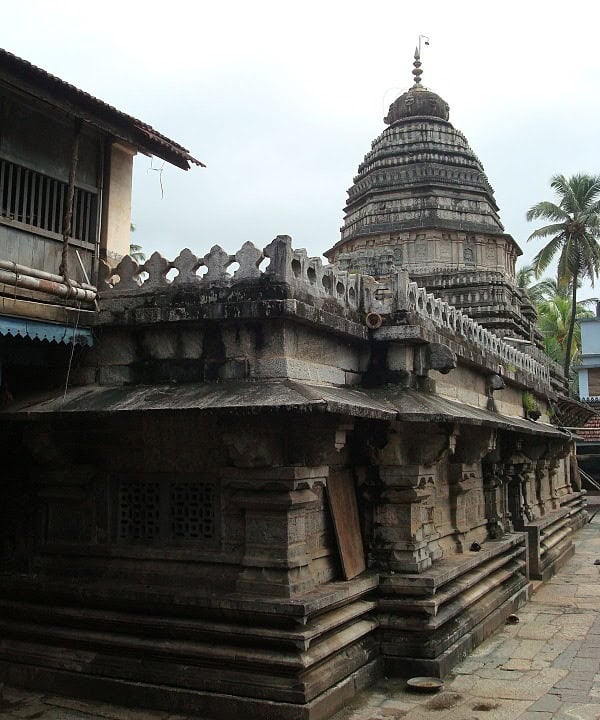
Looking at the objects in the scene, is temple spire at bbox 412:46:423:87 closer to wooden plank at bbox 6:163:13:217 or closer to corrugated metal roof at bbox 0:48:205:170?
corrugated metal roof at bbox 0:48:205:170

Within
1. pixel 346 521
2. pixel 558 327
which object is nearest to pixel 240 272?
pixel 346 521

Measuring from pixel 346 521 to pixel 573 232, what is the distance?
1307 inches

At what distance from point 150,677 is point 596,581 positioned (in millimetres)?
10537

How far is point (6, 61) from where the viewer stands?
24.2 ft

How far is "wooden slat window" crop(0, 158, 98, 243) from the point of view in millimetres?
8094

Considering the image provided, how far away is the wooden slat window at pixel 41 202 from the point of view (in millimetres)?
8094

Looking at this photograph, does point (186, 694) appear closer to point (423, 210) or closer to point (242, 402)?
point (242, 402)

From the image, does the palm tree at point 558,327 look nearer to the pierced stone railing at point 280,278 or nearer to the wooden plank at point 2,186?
the pierced stone railing at point 280,278

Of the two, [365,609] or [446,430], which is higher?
[446,430]

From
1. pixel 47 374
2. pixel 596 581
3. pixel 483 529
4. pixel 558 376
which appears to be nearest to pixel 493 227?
pixel 558 376

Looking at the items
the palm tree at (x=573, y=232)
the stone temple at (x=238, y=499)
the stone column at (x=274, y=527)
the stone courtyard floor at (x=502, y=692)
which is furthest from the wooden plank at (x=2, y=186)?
the palm tree at (x=573, y=232)

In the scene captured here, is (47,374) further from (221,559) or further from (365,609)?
(365,609)

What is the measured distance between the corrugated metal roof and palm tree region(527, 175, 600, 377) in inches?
1235

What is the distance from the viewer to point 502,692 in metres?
7.93
